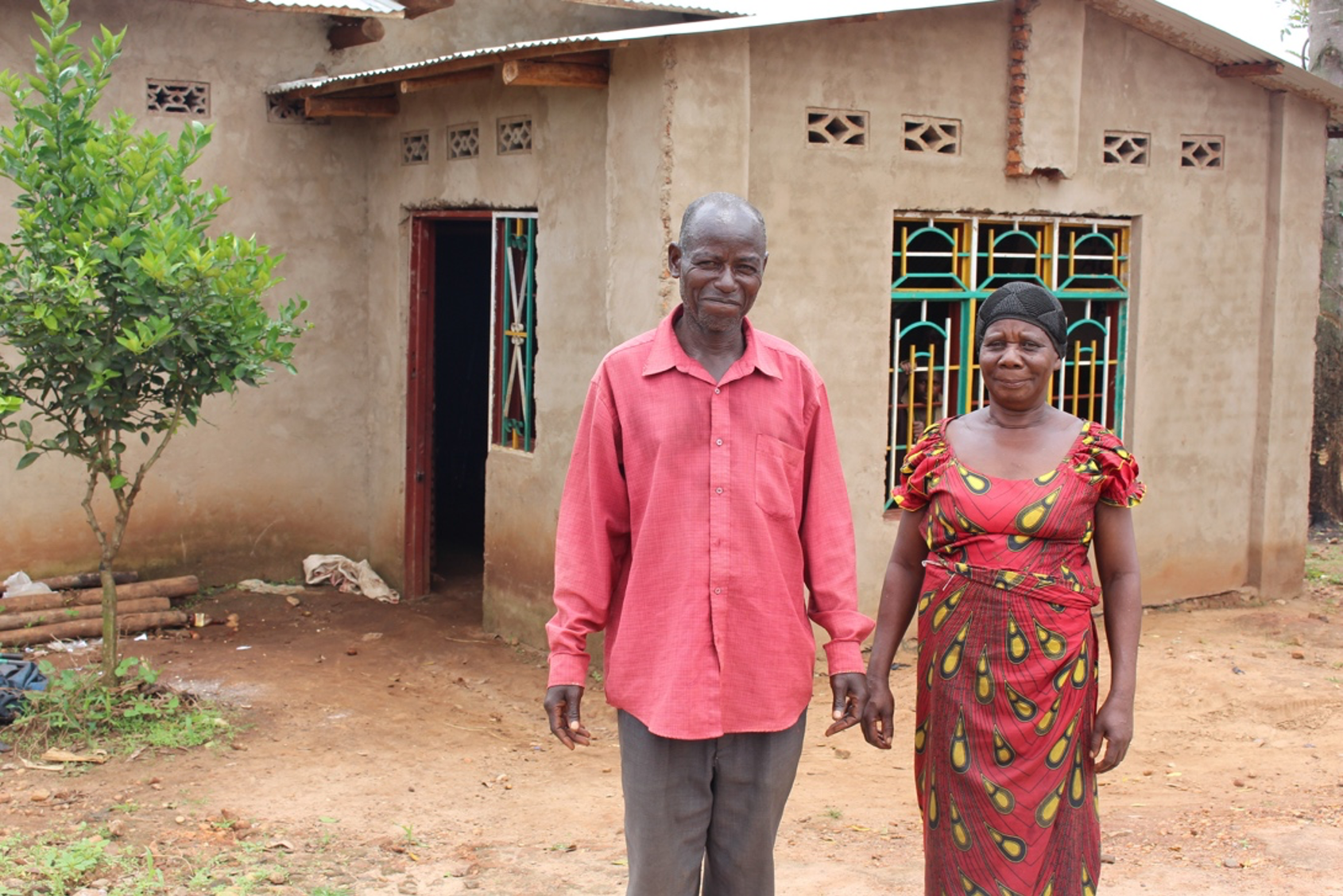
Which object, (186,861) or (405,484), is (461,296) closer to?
(405,484)

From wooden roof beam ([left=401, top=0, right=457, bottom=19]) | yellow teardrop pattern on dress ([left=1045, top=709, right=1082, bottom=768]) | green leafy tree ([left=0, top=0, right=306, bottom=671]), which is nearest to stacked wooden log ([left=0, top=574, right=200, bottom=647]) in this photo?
green leafy tree ([left=0, top=0, right=306, bottom=671])

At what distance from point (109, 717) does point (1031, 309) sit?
4435 millimetres

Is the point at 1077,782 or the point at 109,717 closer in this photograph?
the point at 1077,782

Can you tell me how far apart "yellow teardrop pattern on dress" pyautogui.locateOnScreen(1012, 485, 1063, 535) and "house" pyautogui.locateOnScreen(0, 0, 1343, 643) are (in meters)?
3.56

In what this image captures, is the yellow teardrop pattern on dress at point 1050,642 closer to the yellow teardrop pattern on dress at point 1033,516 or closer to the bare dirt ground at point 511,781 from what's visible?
the yellow teardrop pattern on dress at point 1033,516

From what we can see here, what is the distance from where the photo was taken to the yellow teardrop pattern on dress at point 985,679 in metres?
3.31

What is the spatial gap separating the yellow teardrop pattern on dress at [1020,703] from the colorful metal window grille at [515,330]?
15.6 feet

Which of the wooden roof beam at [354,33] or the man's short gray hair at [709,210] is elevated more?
the wooden roof beam at [354,33]

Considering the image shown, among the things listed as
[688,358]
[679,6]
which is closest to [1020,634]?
[688,358]

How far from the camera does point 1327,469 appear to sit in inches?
476

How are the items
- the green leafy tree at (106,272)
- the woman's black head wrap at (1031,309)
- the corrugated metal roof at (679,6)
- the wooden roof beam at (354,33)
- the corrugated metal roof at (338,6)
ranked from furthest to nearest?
the wooden roof beam at (354,33)
the corrugated metal roof at (679,6)
the corrugated metal roof at (338,6)
the green leafy tree at (106,272)
the woman's black head wrap at (1031,309)

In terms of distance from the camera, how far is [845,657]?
3.09 meters

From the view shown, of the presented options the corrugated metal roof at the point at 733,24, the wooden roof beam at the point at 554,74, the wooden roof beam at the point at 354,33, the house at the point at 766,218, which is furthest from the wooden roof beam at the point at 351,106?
the wooden roof beam at the point at 554,74

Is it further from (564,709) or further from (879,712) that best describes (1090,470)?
(564,709)
